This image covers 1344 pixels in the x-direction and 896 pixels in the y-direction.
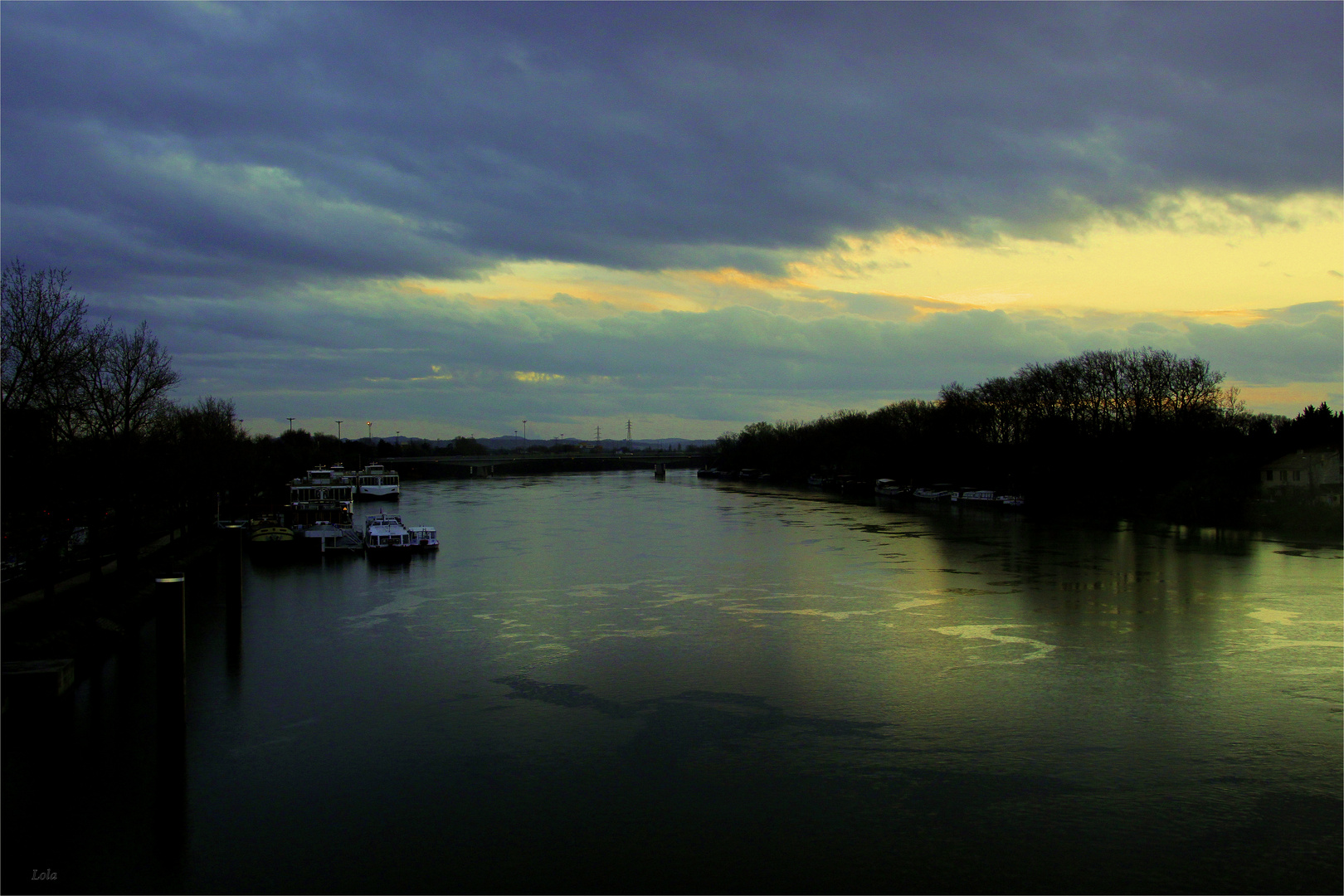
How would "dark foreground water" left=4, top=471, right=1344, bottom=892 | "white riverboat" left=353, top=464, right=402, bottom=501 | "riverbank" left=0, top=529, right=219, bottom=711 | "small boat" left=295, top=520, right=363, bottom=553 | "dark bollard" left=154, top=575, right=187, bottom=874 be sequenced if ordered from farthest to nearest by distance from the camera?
"white riverboat" left=353, top=464, right=402, bottom=501
"small boat" left=295, top=520, right=363, bottom=553
"riverbank" left=0, top=529, right=219, bottom=711
"dark bollard" left=154, top=575, right=187, bottom=874
"dark foreground water" left=4, top=471, right=1344, bottom=892

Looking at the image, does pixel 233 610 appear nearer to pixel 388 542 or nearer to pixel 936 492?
pixel 388 542

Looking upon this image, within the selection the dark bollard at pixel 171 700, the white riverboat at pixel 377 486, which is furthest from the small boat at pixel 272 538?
the white riverboat at pixel 377 486

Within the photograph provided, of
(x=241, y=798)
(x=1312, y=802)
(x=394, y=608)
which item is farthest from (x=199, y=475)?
(x=1312, y=802)

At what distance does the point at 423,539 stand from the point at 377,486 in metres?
45.4

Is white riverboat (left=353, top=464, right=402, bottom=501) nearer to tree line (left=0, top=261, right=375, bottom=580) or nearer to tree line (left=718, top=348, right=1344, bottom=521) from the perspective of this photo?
tree line (left=0, top=261, right=375, bottom=580)

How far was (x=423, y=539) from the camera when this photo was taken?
122 feet

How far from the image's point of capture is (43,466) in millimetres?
17188

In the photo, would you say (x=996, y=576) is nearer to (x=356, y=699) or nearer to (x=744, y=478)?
(x=356, y=699)

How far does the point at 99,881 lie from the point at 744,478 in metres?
121

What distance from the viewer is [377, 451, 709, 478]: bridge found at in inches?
5571

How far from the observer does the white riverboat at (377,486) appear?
3083 inches

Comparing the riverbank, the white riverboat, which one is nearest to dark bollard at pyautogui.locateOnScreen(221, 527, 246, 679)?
the riverbank

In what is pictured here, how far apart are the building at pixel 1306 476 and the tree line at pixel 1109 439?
68cm

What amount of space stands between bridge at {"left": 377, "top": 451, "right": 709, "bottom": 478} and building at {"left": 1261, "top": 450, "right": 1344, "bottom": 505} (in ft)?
322
